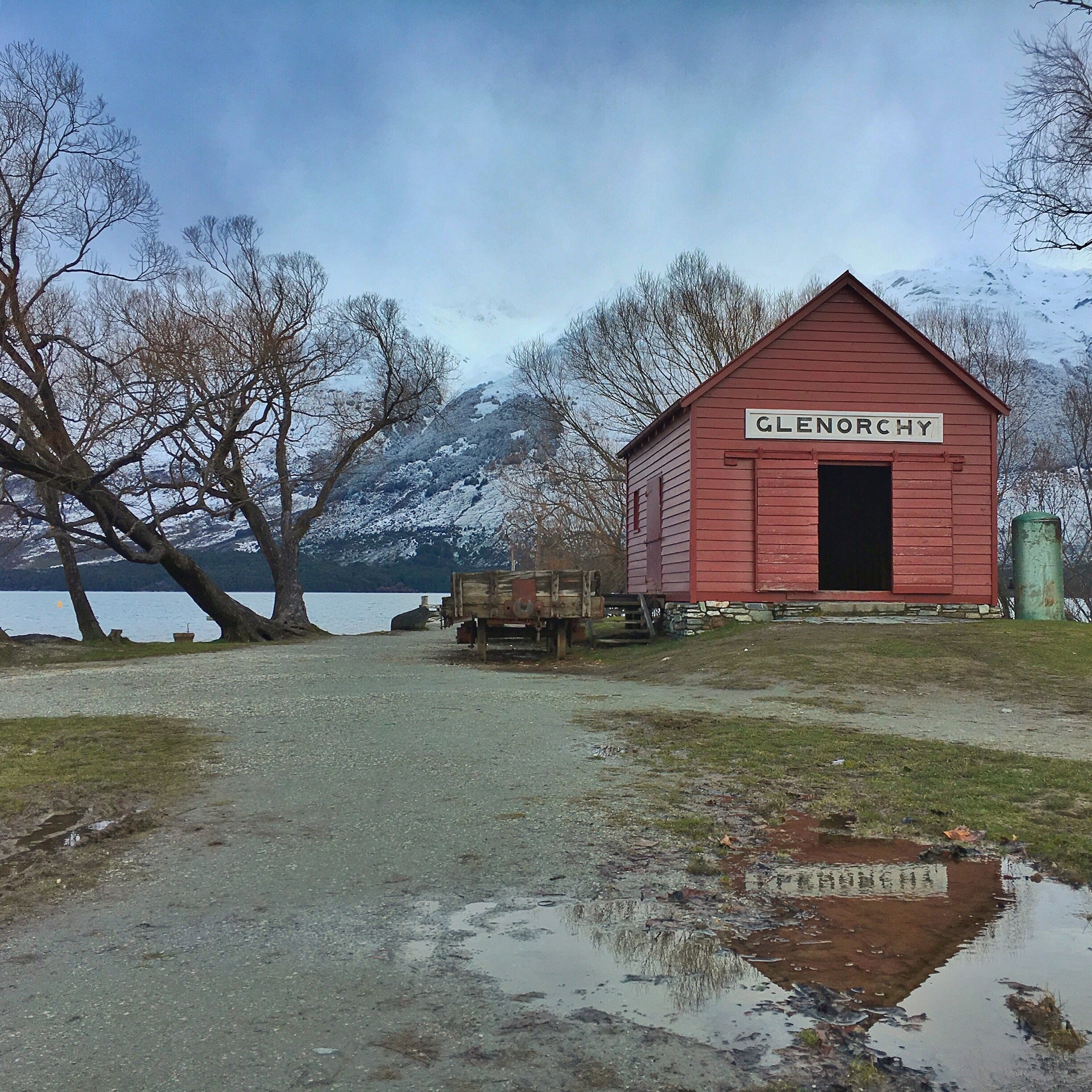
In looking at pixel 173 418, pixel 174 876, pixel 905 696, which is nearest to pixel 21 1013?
pixel 174 876

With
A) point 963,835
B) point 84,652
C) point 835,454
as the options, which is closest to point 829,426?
point 835,454

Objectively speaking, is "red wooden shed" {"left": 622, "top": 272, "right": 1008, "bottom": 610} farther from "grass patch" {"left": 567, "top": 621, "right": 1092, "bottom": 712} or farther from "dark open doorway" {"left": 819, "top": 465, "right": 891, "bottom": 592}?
"dark open doorway" {"left": 819, "top": 465, "right": 891, "bottom": 592}

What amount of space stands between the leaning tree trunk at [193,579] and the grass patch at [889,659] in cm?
1298

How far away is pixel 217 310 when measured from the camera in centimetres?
3012

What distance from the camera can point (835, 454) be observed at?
1969 cm

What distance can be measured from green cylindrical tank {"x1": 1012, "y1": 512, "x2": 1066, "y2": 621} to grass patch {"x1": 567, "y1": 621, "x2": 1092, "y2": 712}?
81.9 inches

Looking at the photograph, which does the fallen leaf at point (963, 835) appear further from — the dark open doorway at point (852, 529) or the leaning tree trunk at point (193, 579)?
the leaning tree trunk at point (193, 579)

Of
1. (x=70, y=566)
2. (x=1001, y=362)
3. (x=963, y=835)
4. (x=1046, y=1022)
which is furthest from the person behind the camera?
(x=1001, y=362)

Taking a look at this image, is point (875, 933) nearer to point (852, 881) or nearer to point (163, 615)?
point (852, 881)

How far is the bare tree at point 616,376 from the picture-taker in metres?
35.8

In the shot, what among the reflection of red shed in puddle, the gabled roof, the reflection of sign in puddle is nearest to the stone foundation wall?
the gabled roof

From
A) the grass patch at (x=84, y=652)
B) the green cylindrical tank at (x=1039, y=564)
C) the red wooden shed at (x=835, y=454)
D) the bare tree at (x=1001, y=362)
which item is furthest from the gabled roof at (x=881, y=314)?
the bare tree at (x=1001, y=362)

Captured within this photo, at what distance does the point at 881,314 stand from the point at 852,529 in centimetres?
783

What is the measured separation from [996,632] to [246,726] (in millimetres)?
11618
